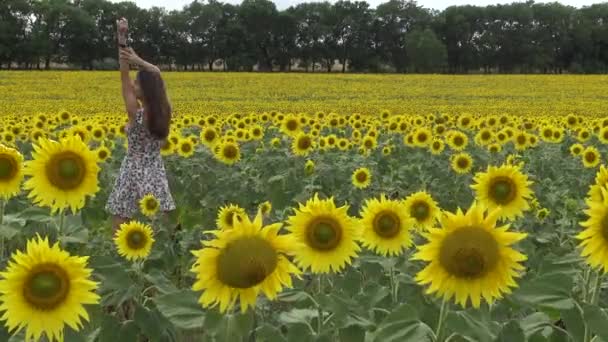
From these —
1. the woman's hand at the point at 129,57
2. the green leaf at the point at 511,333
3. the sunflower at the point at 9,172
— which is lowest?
the green leaf at the point at 511,333

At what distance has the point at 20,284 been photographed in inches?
77.4

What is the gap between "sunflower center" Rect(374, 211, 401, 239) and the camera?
3146 mm

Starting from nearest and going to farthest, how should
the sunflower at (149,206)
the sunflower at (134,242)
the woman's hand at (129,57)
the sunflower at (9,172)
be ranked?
the sunflower at (9,172) → the sunflower at (134,242) → the sunflower at (149,206) → the woman's hand at (129,57)

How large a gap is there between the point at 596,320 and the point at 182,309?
3.37 ft

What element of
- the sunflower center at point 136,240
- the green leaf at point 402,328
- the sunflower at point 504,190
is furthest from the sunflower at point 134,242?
the green leaf at point 402,328

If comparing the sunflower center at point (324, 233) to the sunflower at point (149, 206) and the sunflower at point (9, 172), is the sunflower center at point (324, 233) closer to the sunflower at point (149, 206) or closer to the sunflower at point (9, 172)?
the sunflower at point (9, 172)

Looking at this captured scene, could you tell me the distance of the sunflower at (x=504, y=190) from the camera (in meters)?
3.70

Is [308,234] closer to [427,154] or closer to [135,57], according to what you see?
[135,57]

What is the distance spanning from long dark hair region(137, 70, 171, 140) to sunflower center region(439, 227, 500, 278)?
13.3 feet

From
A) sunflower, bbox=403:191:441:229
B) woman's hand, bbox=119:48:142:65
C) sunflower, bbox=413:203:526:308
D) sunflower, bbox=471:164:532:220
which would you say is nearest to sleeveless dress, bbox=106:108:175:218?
woman's hand, bbox=119:48:142:65

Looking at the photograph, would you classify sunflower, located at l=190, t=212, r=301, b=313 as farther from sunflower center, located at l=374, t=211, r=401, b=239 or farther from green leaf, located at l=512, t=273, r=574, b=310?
sunflower center, located at l=374, t=211, r=401, b=239

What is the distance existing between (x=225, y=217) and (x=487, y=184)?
4.28ft

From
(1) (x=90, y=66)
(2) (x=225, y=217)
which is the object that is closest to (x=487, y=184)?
(2) (x=225, y=217)

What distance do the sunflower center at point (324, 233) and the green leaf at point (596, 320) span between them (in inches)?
35.1
